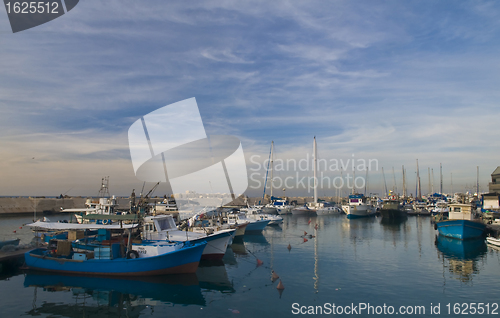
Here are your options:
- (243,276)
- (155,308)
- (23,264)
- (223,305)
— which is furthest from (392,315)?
(23,264)

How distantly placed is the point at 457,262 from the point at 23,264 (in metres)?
32.4

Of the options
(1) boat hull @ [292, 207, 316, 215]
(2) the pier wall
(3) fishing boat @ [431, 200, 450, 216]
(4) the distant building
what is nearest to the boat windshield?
(2) the pier wall

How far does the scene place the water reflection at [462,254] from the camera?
862 inches

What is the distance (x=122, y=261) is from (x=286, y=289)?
10189 mm

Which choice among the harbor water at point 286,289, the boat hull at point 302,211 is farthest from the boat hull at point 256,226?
the boat hull at point 302,211

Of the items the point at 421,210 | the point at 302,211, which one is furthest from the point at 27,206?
the point at 421,210

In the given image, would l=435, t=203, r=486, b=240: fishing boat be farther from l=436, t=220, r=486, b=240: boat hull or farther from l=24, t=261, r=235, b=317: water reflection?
l=24, t=261, r=235, b=317: water reflection

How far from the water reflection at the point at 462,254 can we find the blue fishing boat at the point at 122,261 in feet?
57.8

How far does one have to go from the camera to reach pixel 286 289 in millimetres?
17875

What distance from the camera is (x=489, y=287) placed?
1850 cm

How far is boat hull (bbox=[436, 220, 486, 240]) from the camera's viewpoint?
34691mm

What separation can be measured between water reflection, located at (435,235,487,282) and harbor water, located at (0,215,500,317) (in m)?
0.09

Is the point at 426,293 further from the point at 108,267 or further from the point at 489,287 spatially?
the point at 108,267

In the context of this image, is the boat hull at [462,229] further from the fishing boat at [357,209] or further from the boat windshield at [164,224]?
the fishing boat at [357,209]
